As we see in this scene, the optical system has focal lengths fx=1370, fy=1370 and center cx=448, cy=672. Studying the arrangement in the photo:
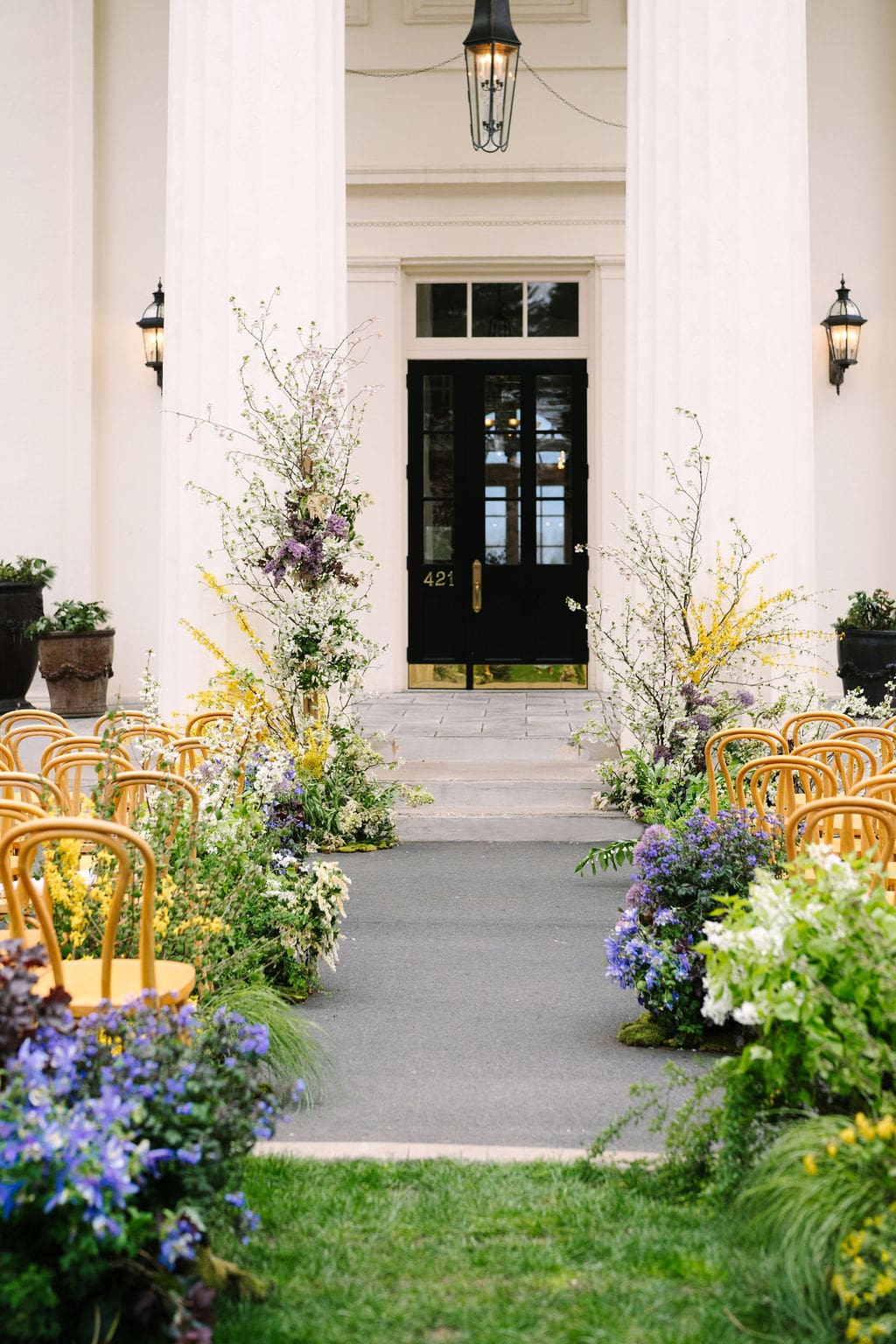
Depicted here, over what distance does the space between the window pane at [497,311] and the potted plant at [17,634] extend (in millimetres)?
5759

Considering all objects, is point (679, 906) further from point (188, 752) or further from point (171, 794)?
point (188, 752)

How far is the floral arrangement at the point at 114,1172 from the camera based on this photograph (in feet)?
8.20

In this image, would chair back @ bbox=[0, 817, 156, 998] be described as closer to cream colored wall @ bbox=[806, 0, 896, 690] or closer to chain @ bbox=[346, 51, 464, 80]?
cream colored wall @ bbox=[806, 0, 896, 690]

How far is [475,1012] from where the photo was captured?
5.41m

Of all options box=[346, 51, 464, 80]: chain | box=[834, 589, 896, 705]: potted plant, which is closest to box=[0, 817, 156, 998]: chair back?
box=[834, 589, 896, 705]: potted plant

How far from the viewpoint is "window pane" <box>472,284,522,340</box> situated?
15.5 meters

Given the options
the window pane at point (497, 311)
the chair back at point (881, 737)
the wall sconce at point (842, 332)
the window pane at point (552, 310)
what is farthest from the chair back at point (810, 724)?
the window pane at point (497, 311)

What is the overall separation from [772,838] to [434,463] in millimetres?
10658

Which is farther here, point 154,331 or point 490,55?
point 154,331

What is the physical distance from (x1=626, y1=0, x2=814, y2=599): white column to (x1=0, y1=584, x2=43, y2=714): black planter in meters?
6.42

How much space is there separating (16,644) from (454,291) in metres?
6.33

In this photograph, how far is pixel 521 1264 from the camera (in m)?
3.19

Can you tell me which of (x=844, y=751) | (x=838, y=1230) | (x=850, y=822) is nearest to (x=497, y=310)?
(x=844, y=751)

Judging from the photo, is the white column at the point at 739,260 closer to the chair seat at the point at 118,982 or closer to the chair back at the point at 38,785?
the chair back at the point at 38,785
